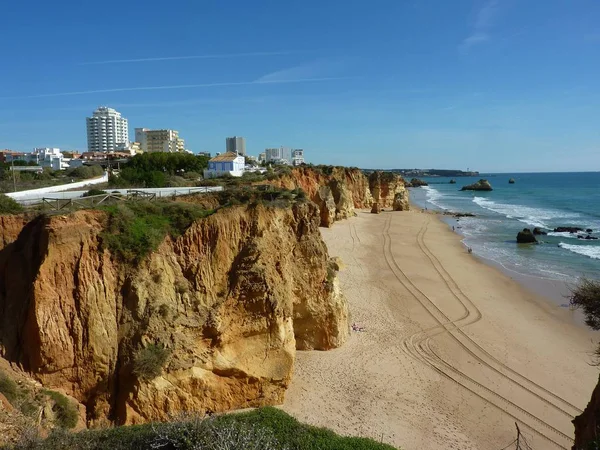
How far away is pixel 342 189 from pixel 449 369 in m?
39.8

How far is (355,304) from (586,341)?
11.1 m

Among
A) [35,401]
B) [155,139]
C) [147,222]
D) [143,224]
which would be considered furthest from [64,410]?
[155,139]

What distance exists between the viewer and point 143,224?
45.4ft

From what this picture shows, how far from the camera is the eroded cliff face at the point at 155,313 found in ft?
38.5

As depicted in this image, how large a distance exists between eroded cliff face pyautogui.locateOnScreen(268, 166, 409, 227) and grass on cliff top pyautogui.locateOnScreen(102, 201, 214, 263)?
21042mm

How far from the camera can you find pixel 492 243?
4362 centimetres

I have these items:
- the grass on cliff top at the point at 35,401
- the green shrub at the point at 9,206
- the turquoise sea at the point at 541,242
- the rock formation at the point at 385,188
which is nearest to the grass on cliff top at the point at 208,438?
the grass on cliff top at the point at 35,401

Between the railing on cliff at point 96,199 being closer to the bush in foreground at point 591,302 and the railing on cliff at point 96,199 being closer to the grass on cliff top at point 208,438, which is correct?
the grass on cliff top at point 208,438

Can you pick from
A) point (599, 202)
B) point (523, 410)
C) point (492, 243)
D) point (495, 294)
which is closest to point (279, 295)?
point (523, 410)

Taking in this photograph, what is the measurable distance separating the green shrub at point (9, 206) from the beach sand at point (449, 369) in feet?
35.9

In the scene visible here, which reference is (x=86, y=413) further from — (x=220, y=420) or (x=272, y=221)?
(x=272, y=221)

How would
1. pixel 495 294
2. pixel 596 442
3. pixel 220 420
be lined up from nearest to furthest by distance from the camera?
1. pixel 596 442
2. pixel 220 420
3. pixel 495 294

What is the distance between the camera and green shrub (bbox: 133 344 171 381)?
1185 centimetres

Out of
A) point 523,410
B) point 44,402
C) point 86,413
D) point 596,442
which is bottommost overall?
point 523,410
